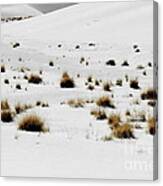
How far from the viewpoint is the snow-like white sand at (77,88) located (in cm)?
318

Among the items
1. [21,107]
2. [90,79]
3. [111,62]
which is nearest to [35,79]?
[21,107]

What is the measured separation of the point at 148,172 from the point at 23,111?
61 centimetres

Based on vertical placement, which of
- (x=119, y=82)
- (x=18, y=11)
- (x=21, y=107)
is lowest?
(x=21, y=107)

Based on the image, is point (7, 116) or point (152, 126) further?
point (7, 116)

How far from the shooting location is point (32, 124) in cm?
329

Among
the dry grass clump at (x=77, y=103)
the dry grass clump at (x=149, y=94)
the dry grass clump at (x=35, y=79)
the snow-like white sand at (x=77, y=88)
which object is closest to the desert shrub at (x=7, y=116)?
the snow-like white sand at (x=77, y=88)

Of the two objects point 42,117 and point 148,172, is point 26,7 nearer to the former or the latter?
point 42,117

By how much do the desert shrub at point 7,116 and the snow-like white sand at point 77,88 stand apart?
3cm

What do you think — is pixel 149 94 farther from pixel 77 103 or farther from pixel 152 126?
pixel 77 103

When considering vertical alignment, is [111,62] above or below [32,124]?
above

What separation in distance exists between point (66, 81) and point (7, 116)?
308 mm

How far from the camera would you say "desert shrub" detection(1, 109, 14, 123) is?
3.31 meters

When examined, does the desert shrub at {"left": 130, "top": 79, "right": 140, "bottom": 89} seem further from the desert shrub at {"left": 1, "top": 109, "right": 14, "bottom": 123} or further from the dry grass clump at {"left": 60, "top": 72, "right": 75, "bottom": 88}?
the desert shrub at {"left": 1, "top": 109, "right": 14, "bottom": 123}

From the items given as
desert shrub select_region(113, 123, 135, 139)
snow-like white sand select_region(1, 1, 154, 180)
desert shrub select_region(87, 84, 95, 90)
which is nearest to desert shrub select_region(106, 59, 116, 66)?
snow-like white sand select_region(1, 1, 154, 180)
